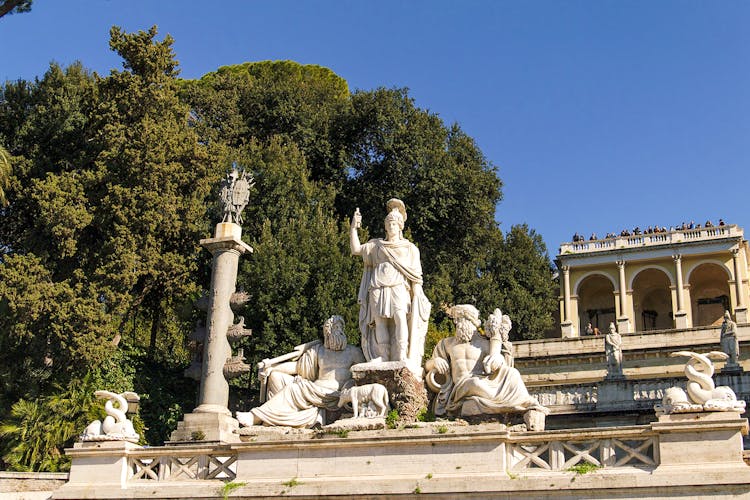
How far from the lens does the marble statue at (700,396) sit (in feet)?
31.0

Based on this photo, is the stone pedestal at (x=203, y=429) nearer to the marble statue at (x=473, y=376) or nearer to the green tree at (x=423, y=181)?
the marble statue at (x=473, y=376)

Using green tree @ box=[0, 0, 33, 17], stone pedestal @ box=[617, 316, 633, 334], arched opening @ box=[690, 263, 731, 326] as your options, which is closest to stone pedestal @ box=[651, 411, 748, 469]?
green tree @ box=[0, 0, 33, 17]

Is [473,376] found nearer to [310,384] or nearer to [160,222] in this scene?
[310,384]

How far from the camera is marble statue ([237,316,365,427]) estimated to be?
456 inches

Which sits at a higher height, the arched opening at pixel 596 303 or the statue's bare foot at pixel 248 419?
the arched opening at pixel 596 303

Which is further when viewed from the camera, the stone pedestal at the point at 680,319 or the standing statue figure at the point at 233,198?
the stone pedestal at the point at 680,319

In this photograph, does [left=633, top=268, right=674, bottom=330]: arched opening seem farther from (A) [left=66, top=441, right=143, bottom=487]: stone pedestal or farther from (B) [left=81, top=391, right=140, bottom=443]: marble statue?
(A) [left=66, top=441, right=143, bottom=487]: stone pedestal

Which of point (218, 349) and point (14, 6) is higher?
point (14, 6)

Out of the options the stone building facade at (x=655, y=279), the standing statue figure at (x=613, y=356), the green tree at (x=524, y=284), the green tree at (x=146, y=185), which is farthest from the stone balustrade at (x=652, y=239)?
the green tree at (x=146, y=185)

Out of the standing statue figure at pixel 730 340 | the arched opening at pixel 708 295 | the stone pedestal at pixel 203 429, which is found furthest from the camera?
the arched opening at pixel 708 295

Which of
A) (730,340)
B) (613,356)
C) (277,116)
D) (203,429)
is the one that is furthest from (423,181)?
(203,429)

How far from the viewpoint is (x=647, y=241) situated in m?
50.6

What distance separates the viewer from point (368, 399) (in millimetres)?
11383

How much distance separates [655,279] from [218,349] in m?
38.6
